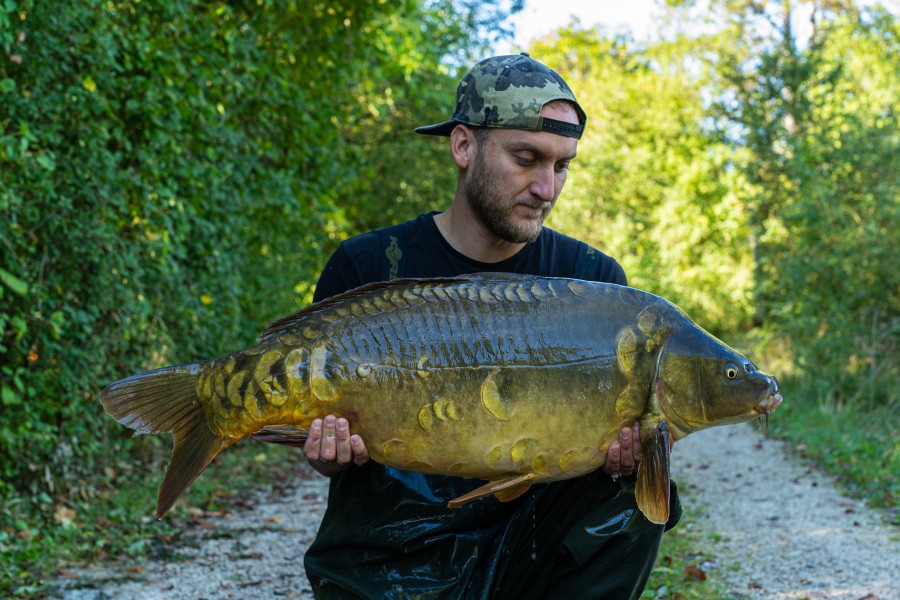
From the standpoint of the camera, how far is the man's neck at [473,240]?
3359mm

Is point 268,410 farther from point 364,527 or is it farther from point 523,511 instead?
point 523,511

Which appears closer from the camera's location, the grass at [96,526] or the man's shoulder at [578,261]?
the man's shoulder at [578,261]

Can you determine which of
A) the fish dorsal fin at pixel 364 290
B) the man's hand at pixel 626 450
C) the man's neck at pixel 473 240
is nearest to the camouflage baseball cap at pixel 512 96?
the man's neck at pixel 473 240

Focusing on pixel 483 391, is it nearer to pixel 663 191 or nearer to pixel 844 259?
pixel 844 259

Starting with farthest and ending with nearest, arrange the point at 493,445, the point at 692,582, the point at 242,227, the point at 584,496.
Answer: the point at 242,227 → the point at 692,582 → the point at 584,496 → the point at 493,445

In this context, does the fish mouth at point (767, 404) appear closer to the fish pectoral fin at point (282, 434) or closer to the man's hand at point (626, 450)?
the man's hand at point (626, 450)

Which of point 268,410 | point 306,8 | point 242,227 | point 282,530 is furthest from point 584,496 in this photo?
point 306,8

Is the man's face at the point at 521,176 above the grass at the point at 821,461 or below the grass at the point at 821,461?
above

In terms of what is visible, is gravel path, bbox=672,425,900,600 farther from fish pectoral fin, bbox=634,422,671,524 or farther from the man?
fish pectoral fin, bbox=634,422,671,524

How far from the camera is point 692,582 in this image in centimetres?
483

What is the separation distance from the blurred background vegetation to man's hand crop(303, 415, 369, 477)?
2.58 meters

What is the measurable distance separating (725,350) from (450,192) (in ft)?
41.4

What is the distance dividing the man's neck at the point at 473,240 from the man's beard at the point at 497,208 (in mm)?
72

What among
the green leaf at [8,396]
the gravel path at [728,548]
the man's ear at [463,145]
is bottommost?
the gravel path at [728,548]
